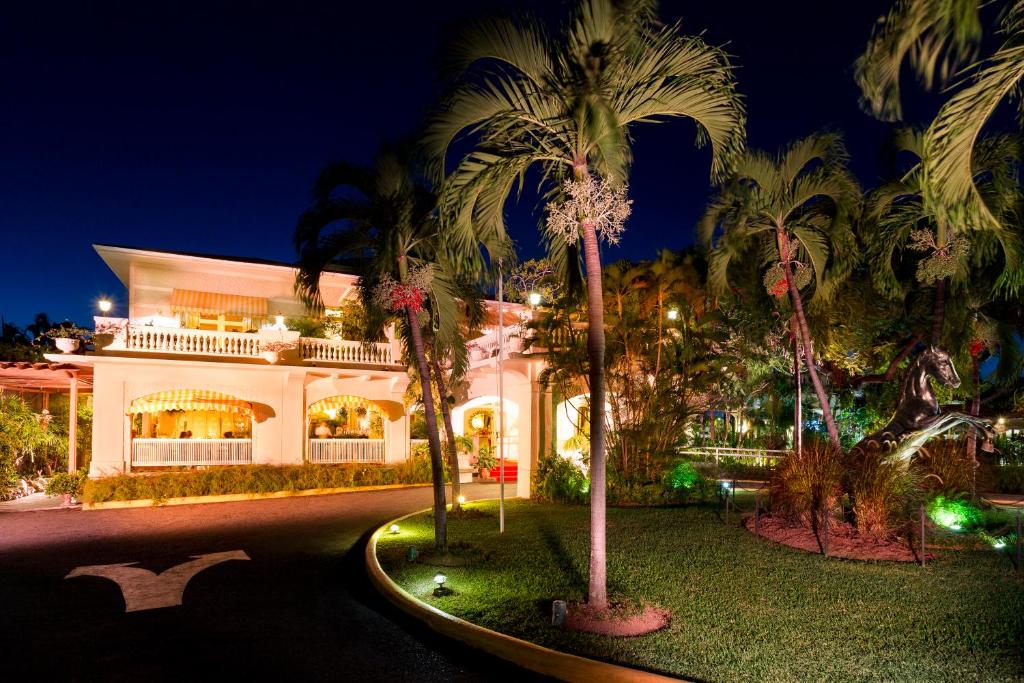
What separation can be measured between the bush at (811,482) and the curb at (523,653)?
6241mm

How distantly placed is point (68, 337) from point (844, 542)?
21509mm

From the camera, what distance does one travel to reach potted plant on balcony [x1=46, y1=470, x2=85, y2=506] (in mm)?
19281

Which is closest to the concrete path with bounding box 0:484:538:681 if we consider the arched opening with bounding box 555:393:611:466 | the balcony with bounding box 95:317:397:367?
the arched opening with bounding box 555:393:611:466

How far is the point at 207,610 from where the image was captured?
8.57 meters

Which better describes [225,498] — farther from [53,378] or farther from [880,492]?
[880,492]

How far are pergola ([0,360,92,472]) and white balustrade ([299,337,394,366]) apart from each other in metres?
6.92

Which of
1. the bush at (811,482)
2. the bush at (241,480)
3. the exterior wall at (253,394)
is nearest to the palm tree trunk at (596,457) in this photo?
the bush at (811,482)

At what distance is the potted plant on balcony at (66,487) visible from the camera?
19.3 meters

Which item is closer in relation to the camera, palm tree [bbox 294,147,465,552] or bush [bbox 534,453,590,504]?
palm tree [bbox 294,147,465,552]

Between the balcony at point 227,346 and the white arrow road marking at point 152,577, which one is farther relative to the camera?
the balcony at point 227,346

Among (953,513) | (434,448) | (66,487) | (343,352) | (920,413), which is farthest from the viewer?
(343,352)

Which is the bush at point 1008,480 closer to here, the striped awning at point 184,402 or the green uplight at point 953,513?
the green uplight at point 953,513

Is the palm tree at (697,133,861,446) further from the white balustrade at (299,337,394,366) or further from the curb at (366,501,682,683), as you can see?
the white balustrade at (299,337,394,366)

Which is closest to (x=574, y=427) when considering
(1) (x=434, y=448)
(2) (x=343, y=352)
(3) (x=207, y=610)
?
(1) (x=434, y=448)
